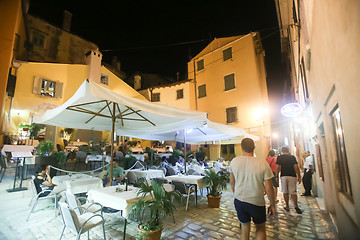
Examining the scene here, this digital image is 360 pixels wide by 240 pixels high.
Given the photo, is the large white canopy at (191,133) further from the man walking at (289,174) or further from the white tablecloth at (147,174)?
the man walking at (289,174)

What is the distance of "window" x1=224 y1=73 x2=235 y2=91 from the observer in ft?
55.7

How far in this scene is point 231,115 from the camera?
16.6 metres

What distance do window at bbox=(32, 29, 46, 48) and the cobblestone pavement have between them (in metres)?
15.6

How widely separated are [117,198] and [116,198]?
0.04 metres

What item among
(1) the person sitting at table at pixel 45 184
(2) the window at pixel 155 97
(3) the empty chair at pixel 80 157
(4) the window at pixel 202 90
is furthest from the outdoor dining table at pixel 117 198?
(2) the window at pixel 155 97

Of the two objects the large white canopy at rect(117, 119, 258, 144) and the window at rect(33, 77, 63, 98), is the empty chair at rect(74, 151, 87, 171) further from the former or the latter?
the window at rect(33, 77, 63, 98)

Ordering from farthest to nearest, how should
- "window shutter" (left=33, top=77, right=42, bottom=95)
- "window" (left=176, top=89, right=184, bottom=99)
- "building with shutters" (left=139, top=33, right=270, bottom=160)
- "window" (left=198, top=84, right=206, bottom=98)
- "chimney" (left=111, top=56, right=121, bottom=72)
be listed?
"chimney" (left=111, top=56, right=121, bottom=72) → "window" (left=176, top=89, right=184, bottom=99) → "window" (left=198, top=84, right=206, bottom=98) → "building with shutters" (left=139, top=33, right=270, bottom=160) → "window shutter" (left=33, top=77, right=42, bottom=95)

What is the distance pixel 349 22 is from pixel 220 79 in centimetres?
1657

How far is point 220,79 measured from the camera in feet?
58.7

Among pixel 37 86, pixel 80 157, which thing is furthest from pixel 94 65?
pixel 80 157

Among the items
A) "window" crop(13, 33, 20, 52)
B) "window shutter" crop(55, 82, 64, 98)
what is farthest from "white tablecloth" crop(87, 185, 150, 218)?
"window" crop(13, 33, 20, 52)

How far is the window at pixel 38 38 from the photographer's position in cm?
1585

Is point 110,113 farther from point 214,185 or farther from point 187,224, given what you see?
point 214,185

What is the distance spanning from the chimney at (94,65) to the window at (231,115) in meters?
12.2
